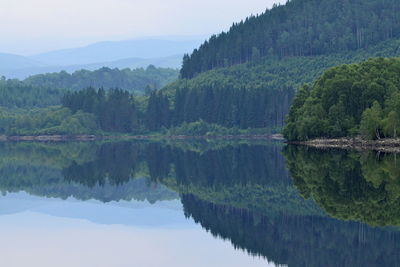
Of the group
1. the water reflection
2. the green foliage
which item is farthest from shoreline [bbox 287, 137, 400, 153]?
the water reflection

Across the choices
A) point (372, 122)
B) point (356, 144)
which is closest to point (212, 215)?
point (372, 122)

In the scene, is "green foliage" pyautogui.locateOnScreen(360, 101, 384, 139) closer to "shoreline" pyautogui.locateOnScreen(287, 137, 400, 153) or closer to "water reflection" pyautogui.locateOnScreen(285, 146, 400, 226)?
"shoreline" pyautogui.locateOnScreen(287, 137, 400, 153)

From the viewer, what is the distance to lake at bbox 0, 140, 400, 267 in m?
37.5

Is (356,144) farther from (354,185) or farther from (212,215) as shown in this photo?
(212,215)

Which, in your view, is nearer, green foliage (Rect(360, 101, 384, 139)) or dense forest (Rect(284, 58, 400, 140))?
green foliage (Rect(360, 101, 384, 139))

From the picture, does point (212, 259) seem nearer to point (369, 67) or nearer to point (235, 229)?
point (235, 229)

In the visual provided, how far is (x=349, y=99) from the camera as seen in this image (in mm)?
126625

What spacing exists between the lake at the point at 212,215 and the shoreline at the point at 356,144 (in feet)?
68.8

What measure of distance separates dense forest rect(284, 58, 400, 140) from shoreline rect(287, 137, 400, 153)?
99cm

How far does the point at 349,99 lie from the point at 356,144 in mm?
9510

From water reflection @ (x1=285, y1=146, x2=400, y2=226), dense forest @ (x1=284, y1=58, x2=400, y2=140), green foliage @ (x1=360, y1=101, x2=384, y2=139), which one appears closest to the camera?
water reflection @ (x1=285, y1=146, x2=400, y2=226)

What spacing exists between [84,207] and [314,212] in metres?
20.1

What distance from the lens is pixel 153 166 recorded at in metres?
97.5

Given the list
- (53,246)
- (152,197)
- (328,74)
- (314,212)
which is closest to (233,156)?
(328,74)
